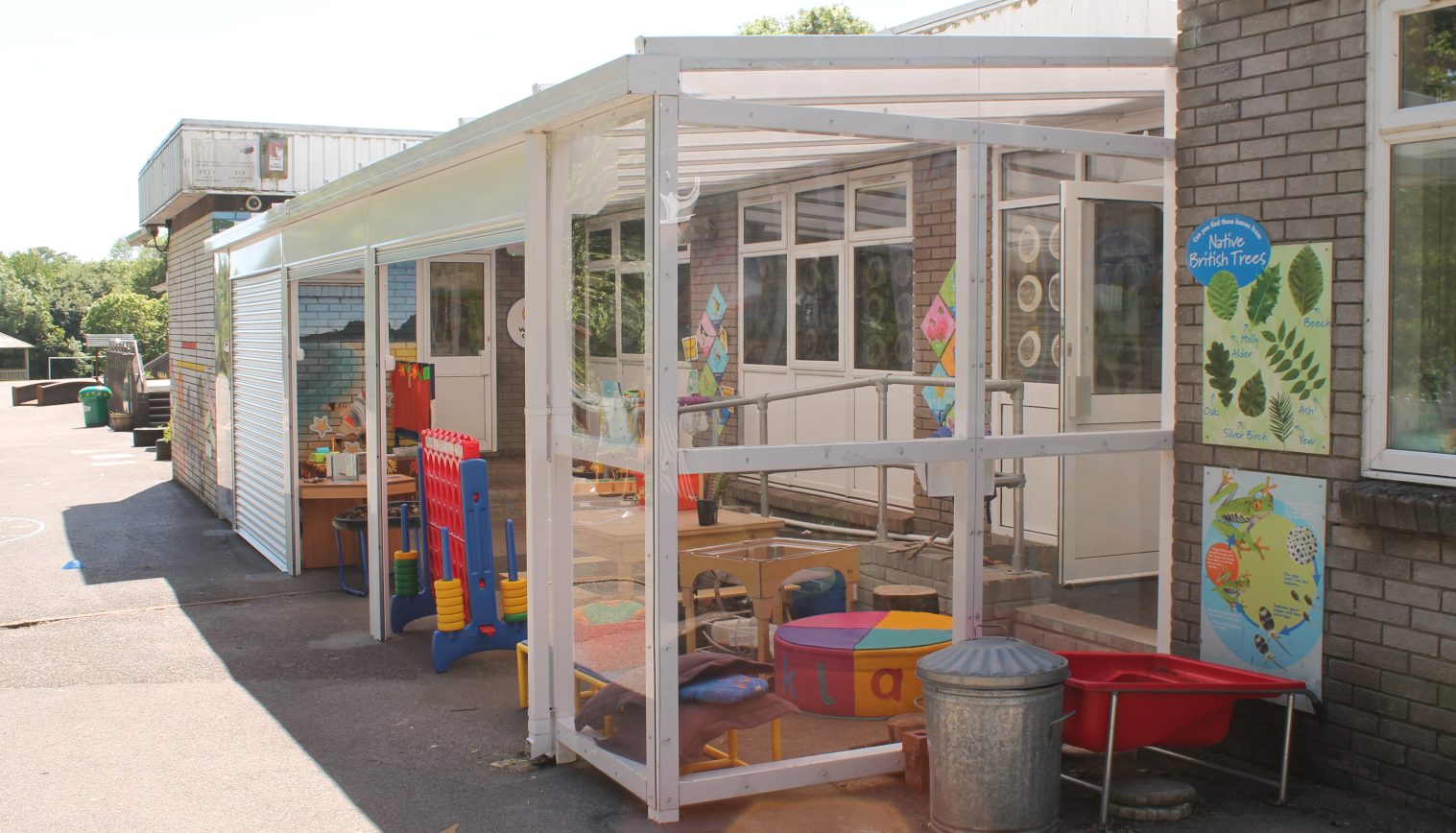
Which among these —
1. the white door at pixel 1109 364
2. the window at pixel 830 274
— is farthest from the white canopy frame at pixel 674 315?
the window at pixel 830 274


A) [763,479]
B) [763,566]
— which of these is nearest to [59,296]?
[763,479]

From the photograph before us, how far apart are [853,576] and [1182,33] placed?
310 cm

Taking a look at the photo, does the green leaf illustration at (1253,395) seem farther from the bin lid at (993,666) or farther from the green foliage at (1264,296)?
the bin lid at (993,666)

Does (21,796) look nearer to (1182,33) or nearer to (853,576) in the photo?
(853,576)

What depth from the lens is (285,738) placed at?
6.02m

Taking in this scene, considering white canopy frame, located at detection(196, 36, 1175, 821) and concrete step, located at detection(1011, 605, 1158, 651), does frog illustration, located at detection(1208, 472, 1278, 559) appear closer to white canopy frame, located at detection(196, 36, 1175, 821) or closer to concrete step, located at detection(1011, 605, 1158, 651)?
white canopy frame, located at detection(196, 36, 1175, 821)

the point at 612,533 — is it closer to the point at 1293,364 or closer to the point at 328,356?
the point at 1293,364

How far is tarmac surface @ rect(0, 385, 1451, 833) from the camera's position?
4.84 meters

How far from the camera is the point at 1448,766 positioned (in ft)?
14.6

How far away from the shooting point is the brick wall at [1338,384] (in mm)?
4512

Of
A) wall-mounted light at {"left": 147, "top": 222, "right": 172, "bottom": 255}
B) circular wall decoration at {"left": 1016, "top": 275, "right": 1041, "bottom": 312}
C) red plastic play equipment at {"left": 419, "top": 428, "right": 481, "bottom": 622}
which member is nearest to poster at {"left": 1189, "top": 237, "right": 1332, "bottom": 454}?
circular wall decoration at {"left": 1016, "top": 275, "right": 1041, "bottom": 312}

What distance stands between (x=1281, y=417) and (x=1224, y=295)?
547mm

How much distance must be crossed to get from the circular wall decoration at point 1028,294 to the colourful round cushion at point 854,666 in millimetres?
2734

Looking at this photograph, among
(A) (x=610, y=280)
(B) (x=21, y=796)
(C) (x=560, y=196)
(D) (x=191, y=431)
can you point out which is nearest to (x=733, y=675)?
(A) (x=610, y=280)
